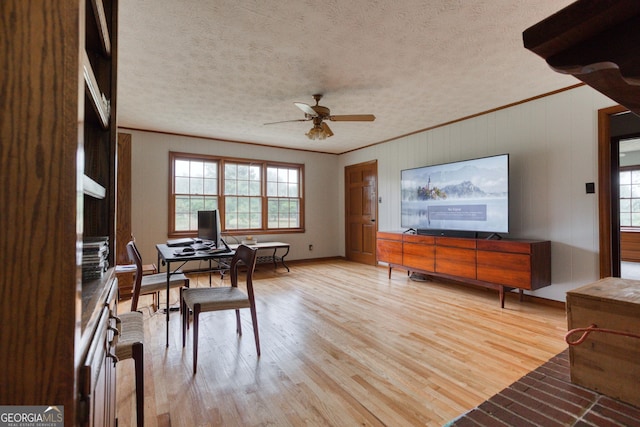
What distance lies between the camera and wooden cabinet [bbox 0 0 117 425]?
0.56 m

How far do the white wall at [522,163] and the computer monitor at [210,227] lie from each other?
2209mm

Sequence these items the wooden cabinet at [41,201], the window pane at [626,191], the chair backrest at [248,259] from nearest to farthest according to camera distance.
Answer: the wooden cabinet at [41,201]
the chair backrest at [248,259]
the window pane at [626,191]

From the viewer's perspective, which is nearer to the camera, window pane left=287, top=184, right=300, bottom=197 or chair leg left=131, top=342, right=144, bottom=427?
chair leg left=131, top=342, right=144, bottom=427

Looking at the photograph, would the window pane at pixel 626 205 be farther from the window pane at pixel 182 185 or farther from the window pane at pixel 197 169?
the window pane at pixel 182 185

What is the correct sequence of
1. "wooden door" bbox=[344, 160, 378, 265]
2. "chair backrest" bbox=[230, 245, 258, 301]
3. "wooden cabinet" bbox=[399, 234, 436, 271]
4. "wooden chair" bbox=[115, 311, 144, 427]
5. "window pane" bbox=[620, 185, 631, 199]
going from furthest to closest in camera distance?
"window pane" bbox=[620, 185, 631, 199], "wooden door" bbox=[344, 160, 378, 265], "wooden cabinet" bbox=[399, 234, 436, 271], "chair backrest" bbox=[230, 245, 258, 301], "wooden chair" bbox=[115, 311, 144, 427]

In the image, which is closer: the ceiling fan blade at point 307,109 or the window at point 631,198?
the ceiling fan blade at point 307,109

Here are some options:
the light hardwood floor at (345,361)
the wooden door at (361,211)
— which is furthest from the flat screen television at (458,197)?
the wooden door at (361,211)

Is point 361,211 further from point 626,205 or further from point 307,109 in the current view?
point 626,205

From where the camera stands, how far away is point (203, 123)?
484 cm

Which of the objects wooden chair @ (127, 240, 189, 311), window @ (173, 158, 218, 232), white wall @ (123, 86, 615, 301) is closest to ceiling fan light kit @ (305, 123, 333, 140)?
wooden chair @ (127, 240, 189, 311)

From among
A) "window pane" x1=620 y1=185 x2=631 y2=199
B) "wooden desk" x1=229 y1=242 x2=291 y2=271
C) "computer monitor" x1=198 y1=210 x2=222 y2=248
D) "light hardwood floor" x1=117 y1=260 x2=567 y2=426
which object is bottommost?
"light hardwood floor" x1=117 y1=260 x2=567 y2=426

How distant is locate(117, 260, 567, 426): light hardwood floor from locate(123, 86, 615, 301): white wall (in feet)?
2.83

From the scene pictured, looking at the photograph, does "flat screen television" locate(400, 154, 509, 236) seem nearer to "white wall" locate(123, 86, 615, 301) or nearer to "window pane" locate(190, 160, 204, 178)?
"white wall" locate(123, 86, 615, 301)

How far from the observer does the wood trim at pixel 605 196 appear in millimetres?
3234
